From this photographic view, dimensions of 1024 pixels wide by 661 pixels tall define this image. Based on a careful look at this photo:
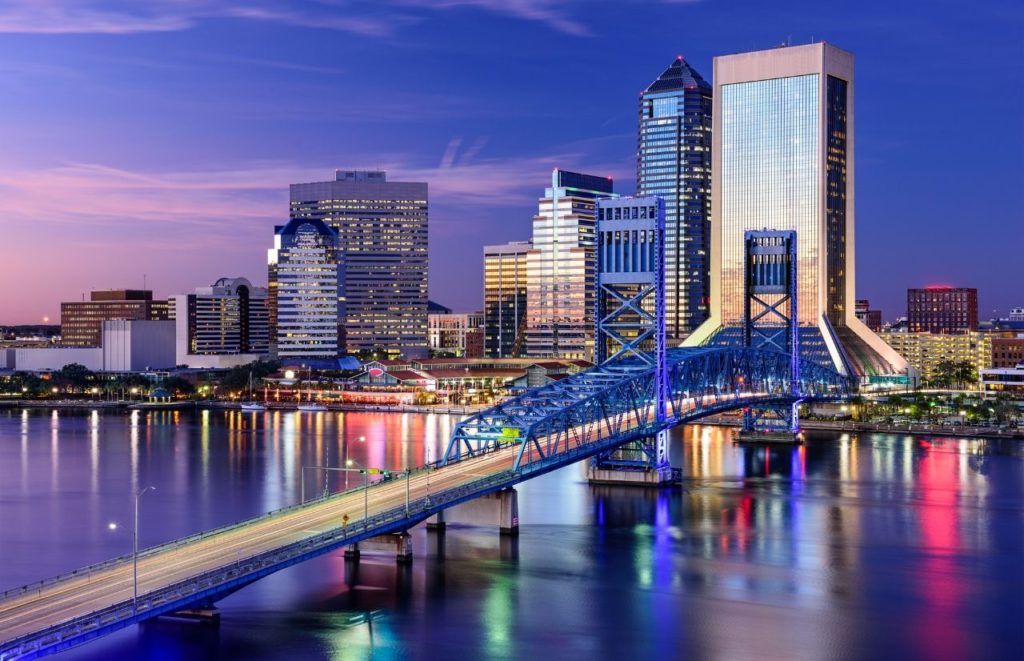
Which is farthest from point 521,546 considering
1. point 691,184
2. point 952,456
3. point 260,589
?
point 691,184

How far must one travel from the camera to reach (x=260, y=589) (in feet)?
137

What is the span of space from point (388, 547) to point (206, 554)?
8474 mm

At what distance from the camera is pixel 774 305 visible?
109188mm

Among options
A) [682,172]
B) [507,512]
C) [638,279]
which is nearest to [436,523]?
[507,512]

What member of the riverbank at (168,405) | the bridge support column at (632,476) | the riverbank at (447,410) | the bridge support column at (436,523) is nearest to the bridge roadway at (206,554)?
the bridge support column at (436,523)

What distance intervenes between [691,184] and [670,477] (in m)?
122

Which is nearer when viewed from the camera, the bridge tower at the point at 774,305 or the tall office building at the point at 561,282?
the bridge tower at the point at 774,305

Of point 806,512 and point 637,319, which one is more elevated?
point 637,319

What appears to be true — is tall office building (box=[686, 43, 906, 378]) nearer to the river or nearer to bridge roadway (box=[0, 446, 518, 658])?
the river

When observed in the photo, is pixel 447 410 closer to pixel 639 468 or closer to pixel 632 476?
pixel 632 476

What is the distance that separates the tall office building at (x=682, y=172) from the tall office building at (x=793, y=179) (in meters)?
49.7

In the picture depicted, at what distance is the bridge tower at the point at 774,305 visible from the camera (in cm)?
9531

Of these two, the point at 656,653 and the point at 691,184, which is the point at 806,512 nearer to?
the point at 656,653

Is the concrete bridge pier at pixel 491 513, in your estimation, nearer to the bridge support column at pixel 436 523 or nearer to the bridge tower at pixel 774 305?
the bridge support column at pixel 436 523
